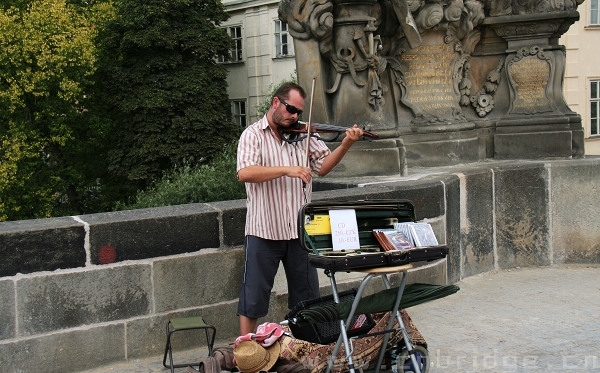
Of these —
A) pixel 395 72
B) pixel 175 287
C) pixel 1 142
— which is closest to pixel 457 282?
pixel 395 72

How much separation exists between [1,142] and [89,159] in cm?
398

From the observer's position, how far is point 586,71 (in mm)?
30156

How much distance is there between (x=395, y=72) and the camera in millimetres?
9875

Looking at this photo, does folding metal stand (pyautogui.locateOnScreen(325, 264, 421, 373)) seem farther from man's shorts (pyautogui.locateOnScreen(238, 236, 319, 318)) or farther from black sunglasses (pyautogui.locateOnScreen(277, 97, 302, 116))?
black sunglasses (pyautogui.locateOnScreen(277, 97, 302, 116))

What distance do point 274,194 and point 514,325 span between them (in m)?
2.39

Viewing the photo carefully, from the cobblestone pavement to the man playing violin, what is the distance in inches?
32.4

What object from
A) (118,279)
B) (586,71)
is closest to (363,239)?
(118,279)

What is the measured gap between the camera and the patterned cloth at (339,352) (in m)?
5.22

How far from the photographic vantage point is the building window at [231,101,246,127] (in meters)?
38.5

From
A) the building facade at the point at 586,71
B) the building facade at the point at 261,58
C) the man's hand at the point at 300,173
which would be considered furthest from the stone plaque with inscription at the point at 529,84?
the building facade at the point at 261,58

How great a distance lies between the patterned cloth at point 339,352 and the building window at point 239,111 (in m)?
33.2

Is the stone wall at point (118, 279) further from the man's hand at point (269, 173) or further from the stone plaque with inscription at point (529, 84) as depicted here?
the stone plaque with inscription at point (529, 84)

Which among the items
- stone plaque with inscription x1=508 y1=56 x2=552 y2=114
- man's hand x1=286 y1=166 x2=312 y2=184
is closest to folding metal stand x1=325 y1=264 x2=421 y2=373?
man's hand x1=286 y1=166 x2=312 y2=184

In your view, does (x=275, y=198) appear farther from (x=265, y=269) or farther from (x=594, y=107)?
(x=594, y=107)
